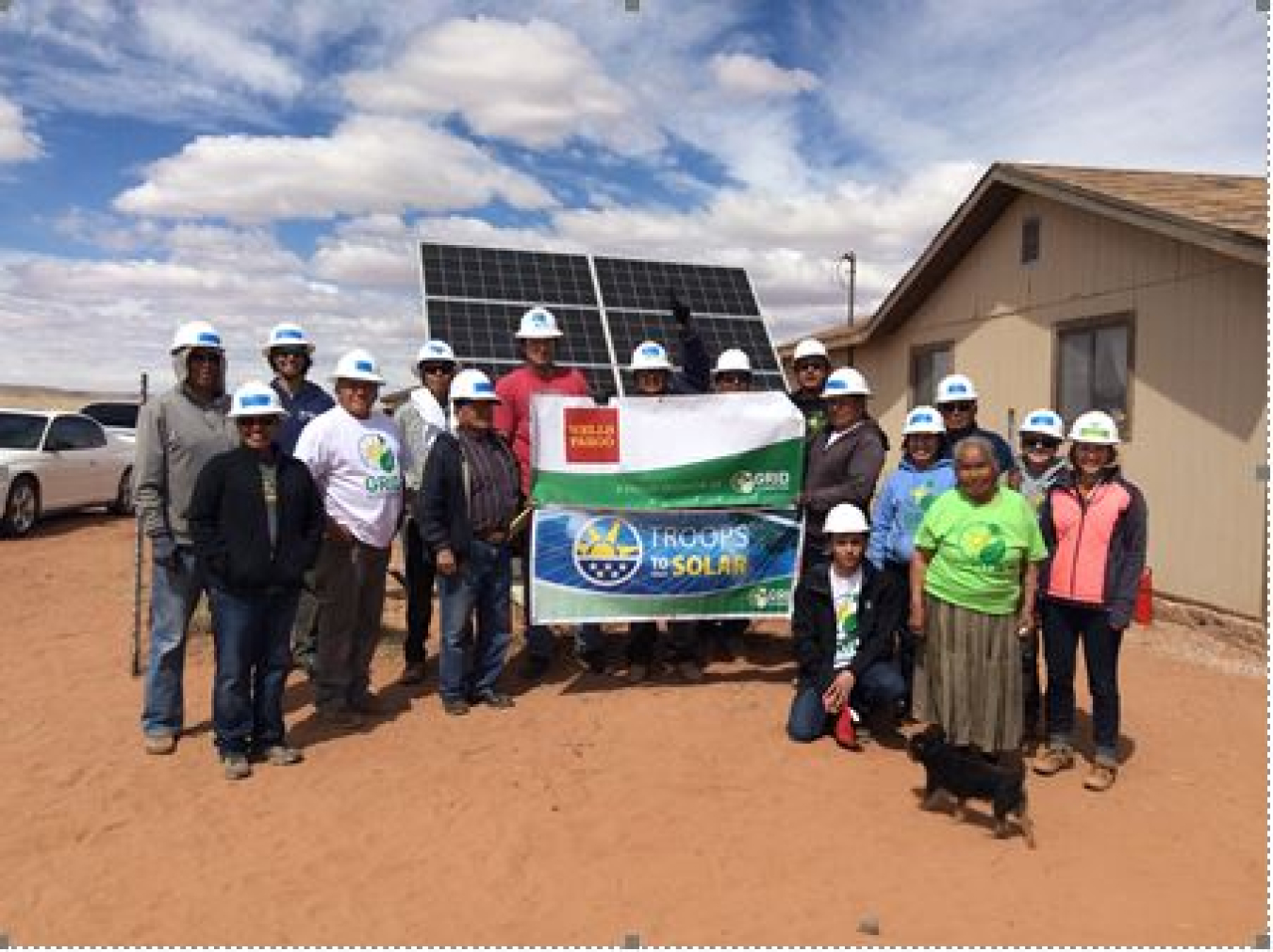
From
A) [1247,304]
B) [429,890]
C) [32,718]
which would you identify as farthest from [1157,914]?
[1247,304]

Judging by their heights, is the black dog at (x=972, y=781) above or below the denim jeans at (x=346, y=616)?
below

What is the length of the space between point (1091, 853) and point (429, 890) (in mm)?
2849

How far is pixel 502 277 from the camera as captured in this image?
1073 cm

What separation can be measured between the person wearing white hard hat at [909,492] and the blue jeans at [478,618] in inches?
89.5

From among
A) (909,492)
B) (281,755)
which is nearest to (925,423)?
(909,492)

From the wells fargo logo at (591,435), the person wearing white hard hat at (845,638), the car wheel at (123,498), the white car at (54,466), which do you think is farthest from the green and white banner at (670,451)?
the car wheel at (123,498)

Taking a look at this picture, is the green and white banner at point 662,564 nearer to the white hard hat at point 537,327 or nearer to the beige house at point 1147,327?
the white hard hat at point 537,327

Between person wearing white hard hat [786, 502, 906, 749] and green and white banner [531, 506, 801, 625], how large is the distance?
0.87 meters

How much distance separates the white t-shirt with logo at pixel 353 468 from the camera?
18.4 feet

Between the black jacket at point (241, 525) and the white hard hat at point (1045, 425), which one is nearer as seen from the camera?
the black jacket at point (241, 525)

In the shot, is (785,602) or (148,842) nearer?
(148,842)

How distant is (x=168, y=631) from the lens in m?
5.36

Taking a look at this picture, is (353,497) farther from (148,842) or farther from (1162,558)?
(1162,558)

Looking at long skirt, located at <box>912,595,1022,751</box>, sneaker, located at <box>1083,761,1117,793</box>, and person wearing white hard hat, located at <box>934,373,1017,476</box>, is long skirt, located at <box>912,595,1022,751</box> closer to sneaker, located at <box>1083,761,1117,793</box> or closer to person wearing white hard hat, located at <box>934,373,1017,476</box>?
sneaker, located at <box>1083,761,1117,793</box>
